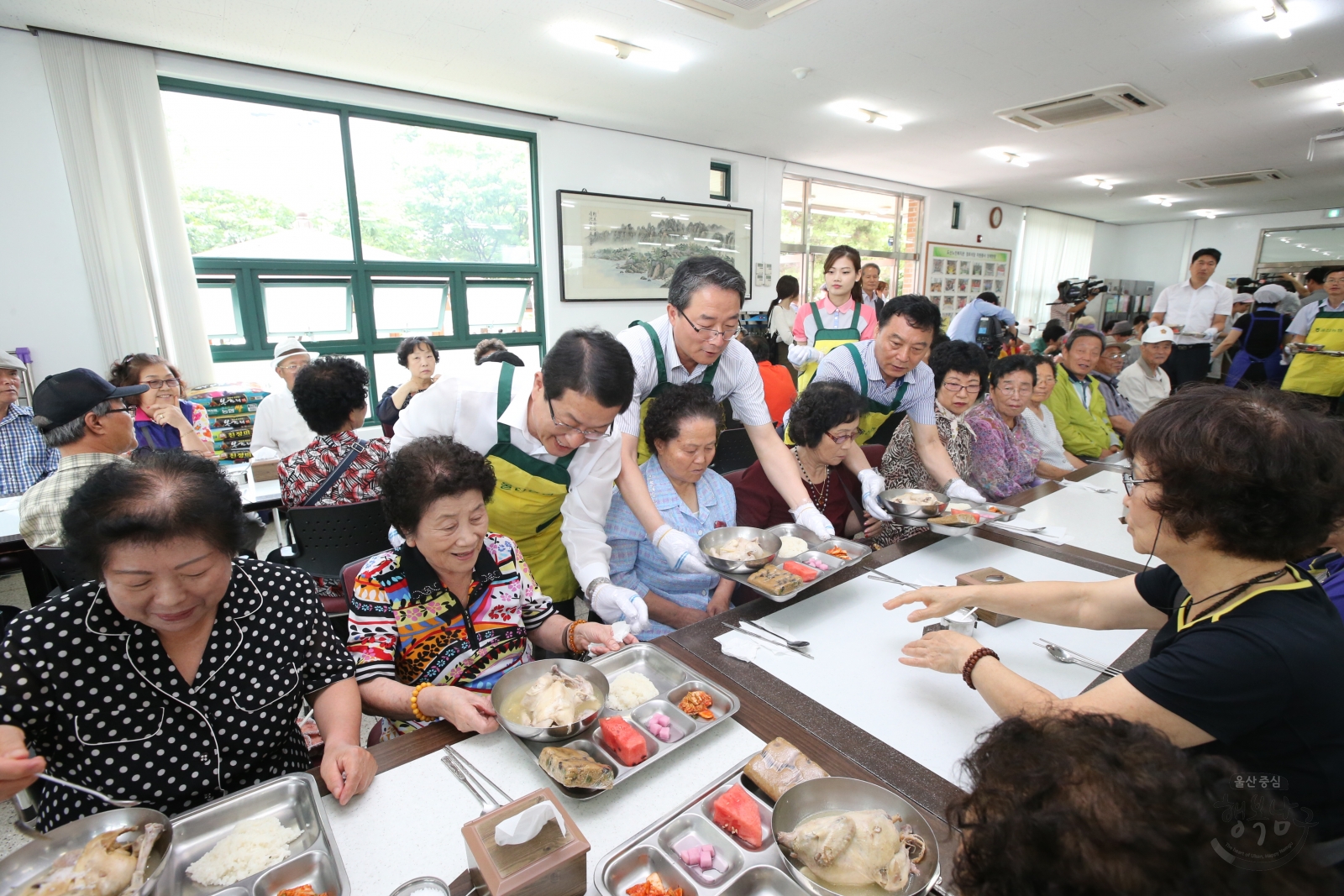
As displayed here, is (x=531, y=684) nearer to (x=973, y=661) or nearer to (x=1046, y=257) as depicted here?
(x=973, y=661)

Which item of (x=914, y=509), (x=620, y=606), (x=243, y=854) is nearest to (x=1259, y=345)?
(x=914, y=509)

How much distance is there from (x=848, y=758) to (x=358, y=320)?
5477 mm

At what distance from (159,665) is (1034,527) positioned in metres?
2.57

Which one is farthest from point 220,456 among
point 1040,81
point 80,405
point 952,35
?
point 1040,81

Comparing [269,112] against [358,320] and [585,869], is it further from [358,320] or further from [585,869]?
[585,869]

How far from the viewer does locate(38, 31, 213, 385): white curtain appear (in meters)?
3.87

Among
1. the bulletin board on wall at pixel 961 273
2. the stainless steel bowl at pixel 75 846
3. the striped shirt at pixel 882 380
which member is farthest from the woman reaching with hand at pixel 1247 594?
the bulletin board on wall at pixel 961 273

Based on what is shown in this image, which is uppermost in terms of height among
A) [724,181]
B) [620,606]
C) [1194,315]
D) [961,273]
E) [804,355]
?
[724,181]

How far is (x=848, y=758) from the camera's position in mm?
1088

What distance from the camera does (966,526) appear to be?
205 cm

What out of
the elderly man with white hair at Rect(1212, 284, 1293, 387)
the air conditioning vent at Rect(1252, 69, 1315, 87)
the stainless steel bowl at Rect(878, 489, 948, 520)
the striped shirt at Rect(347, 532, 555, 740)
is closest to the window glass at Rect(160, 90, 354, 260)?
the striped shirt at Rect(347, 532, 555, 740)

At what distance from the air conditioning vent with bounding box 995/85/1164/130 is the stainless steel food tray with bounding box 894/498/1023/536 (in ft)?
15.3

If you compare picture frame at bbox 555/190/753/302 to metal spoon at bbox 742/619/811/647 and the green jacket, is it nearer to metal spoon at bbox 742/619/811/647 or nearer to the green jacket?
the green jacket

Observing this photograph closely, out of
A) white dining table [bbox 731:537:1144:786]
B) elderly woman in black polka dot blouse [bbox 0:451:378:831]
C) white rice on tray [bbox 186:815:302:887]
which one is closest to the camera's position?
white rice on tray [bbox 186:815:302:887]
